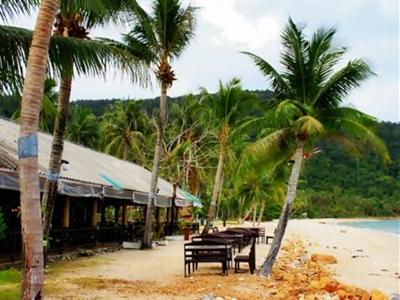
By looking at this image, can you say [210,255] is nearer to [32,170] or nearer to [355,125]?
[355,125]

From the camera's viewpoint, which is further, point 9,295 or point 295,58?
point 295,58

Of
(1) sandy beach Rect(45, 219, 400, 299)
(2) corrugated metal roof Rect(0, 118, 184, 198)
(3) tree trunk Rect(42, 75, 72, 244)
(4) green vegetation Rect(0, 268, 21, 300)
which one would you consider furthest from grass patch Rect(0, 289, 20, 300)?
(2) corrugated metal roof Rect(0, 118, 184, 198)

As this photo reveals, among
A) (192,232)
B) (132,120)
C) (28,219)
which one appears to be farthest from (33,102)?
(132,120)

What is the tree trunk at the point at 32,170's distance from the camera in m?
5.26

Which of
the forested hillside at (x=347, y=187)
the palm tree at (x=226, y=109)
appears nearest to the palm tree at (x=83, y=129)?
the palm tree at (x=226, y=109)

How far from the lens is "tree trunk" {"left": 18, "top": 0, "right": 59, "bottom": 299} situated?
526 cm

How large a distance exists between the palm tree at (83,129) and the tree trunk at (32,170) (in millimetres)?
42596

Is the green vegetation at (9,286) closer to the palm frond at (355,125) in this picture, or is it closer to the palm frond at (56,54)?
the palm frond at (56,54)

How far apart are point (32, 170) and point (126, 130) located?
41.9 meters

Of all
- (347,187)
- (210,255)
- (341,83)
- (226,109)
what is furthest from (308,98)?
(347,187)

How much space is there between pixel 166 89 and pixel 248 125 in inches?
218

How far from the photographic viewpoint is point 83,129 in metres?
48.8

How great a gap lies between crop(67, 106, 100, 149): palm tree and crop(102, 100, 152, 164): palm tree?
4.05 ft

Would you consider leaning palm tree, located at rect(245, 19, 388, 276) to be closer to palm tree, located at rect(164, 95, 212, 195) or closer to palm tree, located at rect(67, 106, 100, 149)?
palm tree, located at rect(164, 95, 212, 195)
